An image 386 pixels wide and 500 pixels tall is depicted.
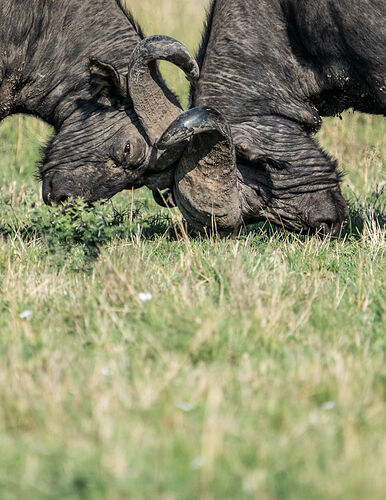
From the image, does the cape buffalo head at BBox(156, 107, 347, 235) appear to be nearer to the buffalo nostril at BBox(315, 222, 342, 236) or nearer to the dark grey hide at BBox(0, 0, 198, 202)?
the buffalo nostril at BBox(315, 222, 342, 236)

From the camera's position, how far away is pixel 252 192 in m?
5.50

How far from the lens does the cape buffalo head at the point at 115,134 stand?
5227 mm

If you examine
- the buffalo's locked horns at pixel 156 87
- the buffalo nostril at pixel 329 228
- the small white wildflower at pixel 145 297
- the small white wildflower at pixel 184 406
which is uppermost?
the buffalo's locked horns at pixel 156 87

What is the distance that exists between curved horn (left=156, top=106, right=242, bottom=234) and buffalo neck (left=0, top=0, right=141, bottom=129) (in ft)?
3.11

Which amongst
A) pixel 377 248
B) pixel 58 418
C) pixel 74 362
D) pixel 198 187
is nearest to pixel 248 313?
pixel 74 362

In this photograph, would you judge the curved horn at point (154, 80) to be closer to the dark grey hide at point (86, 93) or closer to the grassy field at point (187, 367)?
the dark grey hide at point (86, 93)

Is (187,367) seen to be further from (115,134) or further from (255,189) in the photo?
(115,134)

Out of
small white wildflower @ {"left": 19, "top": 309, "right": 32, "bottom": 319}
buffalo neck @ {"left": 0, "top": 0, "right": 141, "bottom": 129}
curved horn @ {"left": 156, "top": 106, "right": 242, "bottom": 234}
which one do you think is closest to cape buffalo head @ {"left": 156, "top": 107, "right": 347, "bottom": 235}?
curved horn @ {"left": 156, "top": 106, "right": 242, "bottom": 234}

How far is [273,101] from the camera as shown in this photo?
217 inches

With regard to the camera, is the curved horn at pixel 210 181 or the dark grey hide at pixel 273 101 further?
the dark grey hide at pixel 273 101

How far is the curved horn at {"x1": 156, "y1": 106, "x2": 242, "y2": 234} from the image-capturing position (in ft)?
17.0

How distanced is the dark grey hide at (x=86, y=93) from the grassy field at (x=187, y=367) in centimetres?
39

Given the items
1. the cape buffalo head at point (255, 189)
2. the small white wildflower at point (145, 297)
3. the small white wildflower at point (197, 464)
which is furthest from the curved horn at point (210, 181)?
the small white wildflower at point (197, 464)

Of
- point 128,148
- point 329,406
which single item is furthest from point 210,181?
point 329,406
